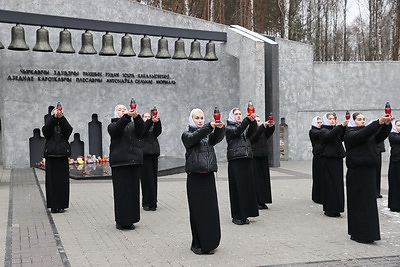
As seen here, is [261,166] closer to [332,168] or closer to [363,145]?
[332,168]

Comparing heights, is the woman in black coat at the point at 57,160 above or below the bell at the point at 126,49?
below

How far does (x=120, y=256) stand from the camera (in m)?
5.74

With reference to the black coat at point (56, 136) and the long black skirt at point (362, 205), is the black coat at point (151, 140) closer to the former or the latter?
the black coat at point (56, 136)

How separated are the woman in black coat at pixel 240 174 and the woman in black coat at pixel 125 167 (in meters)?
1.50

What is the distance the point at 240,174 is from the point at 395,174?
3.43 m

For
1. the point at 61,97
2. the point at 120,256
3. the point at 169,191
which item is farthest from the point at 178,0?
the point at 120,256

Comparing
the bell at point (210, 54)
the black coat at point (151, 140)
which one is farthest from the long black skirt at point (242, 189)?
the bell at point (210, 54)

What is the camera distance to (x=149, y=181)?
9102 millimetres

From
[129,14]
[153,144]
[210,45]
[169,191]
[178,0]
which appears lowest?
[169,191]

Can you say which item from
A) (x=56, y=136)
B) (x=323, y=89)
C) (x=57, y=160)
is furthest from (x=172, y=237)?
(x=323, y=89)

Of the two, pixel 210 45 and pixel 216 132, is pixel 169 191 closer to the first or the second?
pixel 216 132

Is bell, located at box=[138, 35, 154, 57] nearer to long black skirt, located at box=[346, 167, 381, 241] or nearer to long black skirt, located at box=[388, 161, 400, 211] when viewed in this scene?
long black skirt, located at box=[388, 161, 400, 211]

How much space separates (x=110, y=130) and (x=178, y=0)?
26445mm

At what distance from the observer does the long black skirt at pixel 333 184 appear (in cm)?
819
